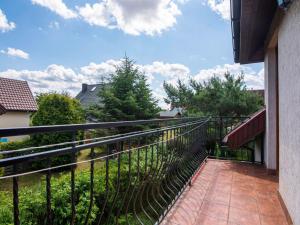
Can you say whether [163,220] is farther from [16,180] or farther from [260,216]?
[16,180]

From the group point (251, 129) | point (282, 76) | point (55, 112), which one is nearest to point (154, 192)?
point (282, 76)

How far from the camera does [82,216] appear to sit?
228cm

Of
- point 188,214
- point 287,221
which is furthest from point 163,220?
point 287,221

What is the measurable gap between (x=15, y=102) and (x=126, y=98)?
7.48 m

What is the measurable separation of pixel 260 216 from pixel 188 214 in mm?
673

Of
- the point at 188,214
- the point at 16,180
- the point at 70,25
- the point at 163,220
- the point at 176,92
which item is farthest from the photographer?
the point at 176,92

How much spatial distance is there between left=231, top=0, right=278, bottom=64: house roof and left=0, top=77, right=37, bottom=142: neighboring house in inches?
497

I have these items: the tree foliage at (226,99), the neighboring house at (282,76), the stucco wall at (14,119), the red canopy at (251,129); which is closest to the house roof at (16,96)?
the stucco wall at (14,119)

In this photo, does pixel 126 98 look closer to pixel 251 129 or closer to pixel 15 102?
pixel 251 129

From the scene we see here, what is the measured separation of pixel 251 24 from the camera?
308 centimetres

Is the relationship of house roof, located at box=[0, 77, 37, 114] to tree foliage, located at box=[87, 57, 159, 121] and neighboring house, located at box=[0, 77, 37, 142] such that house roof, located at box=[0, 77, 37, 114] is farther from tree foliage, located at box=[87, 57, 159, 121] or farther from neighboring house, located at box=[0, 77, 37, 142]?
tree foliage, located at box=[87, 57, 159, 121]

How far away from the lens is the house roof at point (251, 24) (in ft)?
8.47

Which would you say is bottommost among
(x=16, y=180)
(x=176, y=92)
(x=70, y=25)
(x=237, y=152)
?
(x=237, y=152)

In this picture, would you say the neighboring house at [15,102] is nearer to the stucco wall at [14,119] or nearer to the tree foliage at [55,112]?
the stucco wall at [14,119]
